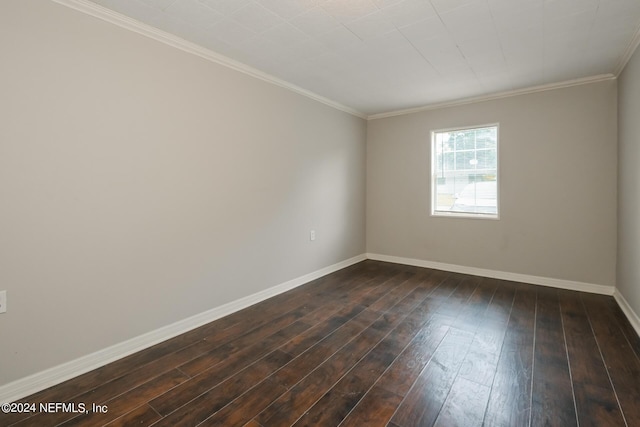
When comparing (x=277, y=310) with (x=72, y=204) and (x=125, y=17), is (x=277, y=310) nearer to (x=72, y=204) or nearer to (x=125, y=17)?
(x=72, y=204)

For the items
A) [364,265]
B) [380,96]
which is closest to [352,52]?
[380,96]

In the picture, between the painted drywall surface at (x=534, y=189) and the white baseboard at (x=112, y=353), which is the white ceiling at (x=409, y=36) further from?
the white baseboard at (x=112, y=353)

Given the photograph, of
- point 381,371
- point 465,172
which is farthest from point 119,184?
point 465,172

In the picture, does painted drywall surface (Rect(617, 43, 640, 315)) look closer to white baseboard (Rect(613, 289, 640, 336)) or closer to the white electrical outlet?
white baseboard (Rect(613, 289, 640, 336))

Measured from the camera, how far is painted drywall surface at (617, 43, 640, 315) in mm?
2584

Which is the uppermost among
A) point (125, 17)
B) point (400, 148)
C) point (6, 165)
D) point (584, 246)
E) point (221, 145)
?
point (125, 17)

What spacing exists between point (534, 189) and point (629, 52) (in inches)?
61.0

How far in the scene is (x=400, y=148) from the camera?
15.7ft

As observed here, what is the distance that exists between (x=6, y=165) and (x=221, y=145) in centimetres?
145

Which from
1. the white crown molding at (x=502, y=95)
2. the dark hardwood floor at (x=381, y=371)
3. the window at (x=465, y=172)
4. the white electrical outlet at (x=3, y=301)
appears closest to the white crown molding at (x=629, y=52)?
the white crown molding at (x=502, y=95)

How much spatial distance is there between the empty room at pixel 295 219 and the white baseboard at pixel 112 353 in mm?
12

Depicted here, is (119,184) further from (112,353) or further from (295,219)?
(295,219)

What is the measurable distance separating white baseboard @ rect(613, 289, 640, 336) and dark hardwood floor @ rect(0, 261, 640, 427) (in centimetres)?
6

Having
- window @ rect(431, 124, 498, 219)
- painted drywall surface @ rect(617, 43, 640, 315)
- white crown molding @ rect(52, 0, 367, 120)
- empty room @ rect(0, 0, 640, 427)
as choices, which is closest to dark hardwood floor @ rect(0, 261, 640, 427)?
empty room @ rect(0, 0, 640, 427)
